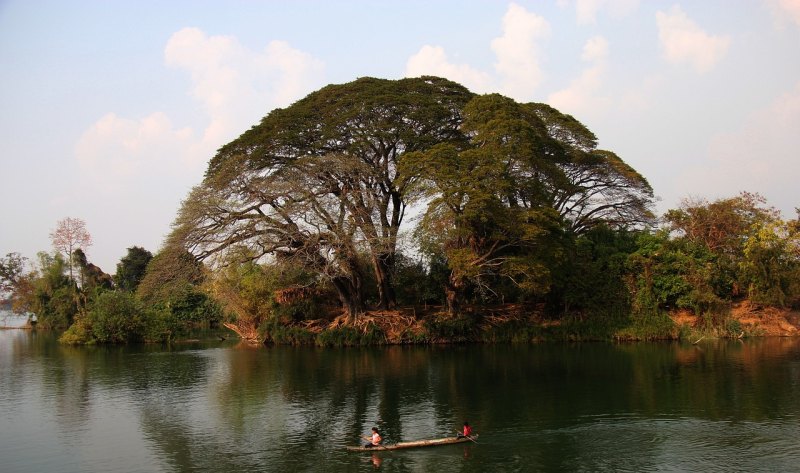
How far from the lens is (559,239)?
36.1m

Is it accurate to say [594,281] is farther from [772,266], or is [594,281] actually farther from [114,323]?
[114,323]

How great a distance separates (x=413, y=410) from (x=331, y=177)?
19465 mm

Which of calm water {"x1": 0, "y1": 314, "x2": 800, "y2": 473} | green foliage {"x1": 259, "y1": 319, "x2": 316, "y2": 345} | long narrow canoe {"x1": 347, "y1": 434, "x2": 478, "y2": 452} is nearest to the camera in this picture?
calm water {"x1": 0, "y1": 314, "x2": 800, "y2": 473}

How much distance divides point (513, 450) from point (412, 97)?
25792 millimetres

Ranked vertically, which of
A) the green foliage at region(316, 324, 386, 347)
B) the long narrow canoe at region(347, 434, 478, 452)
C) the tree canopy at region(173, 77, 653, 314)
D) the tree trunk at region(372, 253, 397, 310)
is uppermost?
the tree canopy at region(173, 77, 653, 314)

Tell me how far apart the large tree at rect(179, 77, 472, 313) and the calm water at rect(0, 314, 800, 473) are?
21.7 ft

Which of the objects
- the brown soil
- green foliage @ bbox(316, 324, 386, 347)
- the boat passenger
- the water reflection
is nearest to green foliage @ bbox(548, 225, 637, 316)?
the brown soil

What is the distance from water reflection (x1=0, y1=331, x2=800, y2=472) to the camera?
15.3 metres

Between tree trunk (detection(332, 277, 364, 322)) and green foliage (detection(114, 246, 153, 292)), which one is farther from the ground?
green foliage (detection(114, 246, 153, 292))

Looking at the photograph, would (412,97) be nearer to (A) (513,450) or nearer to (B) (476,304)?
(B) (476,304)

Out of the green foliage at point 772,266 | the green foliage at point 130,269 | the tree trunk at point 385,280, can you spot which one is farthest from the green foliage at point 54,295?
the green foliage at point 772,266

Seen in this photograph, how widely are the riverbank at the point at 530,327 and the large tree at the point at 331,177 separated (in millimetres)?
1881

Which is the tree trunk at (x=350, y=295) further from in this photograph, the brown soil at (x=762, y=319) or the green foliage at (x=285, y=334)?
the brown soil at (x=762, y=319)

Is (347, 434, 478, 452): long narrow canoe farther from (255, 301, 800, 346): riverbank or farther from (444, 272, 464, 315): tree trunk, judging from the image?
(255, 301, 800, 346): riverbank
